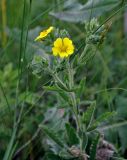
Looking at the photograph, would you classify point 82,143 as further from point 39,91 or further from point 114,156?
point 39,91

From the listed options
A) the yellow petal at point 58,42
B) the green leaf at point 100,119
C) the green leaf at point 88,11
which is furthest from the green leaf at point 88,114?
the green leaf at point 88,11

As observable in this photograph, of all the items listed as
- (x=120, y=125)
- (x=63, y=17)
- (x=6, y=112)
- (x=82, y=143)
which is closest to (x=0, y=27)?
(x=63, y=17)

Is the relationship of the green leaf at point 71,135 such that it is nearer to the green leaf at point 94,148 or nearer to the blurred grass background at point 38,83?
the green leaf at point 94,148

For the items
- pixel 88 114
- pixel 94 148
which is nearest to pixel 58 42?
pixel 88 114

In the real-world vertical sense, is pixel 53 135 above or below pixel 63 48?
below

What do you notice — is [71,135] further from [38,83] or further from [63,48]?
[38,83]
